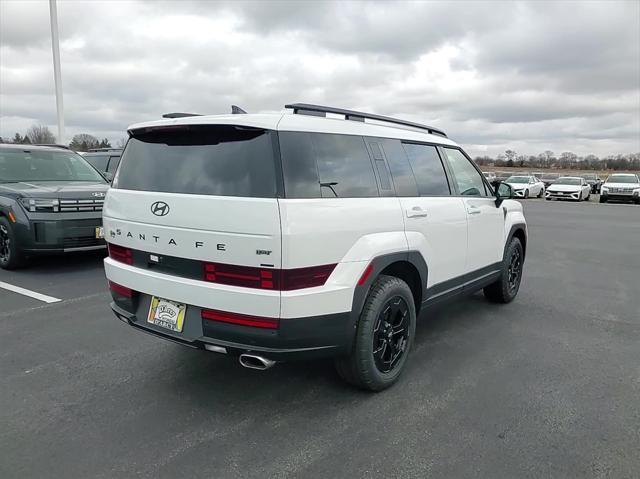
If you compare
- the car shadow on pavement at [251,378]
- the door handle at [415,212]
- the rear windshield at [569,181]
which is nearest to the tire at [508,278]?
the car shadow on pavement at [251,378]

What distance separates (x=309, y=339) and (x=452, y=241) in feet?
6.14

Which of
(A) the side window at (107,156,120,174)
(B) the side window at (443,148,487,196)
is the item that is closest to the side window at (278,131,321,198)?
(B) the side window at (443,148,487,196)

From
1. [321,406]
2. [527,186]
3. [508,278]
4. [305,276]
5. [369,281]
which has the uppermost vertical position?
[527,186]

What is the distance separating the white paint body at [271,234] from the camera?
2697 millimetres

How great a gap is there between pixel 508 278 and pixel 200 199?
4.06m

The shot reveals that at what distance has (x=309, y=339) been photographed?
2865 millimetres

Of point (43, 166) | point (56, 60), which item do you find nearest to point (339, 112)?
point (43, 166)

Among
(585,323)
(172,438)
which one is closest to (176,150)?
(172,438)

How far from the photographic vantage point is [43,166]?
8.01m

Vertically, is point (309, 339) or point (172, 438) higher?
point (309, 339)

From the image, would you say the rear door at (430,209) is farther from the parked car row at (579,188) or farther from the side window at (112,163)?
the parked car row at (579,188)

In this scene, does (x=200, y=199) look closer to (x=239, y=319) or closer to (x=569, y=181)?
(x=239, y=319)

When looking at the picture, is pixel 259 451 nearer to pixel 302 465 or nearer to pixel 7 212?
pixel 302 465

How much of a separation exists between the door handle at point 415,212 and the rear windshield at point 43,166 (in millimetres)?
6452
